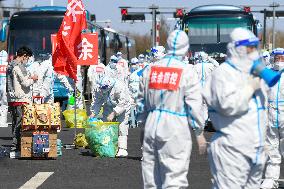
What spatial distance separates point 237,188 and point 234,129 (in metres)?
0.51

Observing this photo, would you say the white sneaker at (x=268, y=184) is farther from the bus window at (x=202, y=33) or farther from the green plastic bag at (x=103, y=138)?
the bus window at (x=202, y=33)

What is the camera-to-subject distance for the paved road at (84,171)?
14.2 meters

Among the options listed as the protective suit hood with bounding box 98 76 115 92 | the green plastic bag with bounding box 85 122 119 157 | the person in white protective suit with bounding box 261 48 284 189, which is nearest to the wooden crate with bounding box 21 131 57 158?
the green plastic bag with bounding box 85 122 119 157

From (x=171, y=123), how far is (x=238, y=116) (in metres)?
1.18

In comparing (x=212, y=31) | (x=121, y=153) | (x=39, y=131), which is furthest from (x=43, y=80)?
(x=212, y=31)

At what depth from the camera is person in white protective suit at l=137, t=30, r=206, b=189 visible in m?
9.93

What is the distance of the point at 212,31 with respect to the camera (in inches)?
1297

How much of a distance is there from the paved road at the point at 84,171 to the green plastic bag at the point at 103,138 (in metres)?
0.23

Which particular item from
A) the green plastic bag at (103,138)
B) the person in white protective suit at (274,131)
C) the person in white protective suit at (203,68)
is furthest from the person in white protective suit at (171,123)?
the person in white protective suit at (203,68)

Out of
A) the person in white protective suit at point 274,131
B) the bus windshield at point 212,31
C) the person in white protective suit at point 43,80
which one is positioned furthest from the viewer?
the bus windshield at point 212,31

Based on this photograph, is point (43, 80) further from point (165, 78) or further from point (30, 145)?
point (165, 78)

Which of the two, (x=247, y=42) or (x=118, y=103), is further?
(x=118, y=103)

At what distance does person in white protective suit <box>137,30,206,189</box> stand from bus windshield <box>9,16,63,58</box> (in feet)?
80.7

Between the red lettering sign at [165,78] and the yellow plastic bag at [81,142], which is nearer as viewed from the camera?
the red lettering sign at [165,78]
